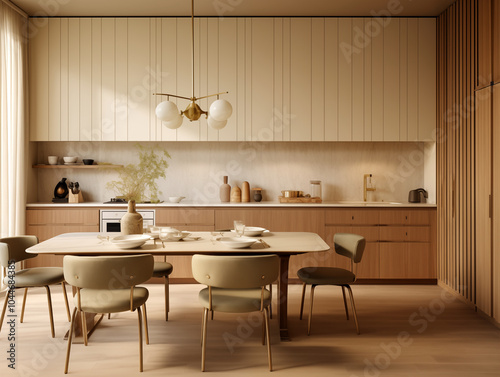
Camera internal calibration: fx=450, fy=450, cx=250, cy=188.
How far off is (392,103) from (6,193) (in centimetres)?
433

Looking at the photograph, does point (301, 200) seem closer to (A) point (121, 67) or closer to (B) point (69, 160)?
(A) point (121, 67)

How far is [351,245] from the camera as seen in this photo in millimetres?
3607

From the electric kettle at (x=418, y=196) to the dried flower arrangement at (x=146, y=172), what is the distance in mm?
2980

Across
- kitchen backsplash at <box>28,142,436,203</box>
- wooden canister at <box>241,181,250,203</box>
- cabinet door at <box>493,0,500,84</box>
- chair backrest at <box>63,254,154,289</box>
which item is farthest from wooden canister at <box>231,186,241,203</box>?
cabinet door at <box>493,0,500,84</box>

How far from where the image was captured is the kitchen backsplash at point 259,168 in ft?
18.3

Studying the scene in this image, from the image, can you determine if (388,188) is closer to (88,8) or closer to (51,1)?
(88,8)

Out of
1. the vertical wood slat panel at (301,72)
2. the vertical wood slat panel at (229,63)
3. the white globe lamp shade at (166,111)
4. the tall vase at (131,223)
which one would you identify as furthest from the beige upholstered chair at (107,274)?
the vertical wood slat panel at (301,72)

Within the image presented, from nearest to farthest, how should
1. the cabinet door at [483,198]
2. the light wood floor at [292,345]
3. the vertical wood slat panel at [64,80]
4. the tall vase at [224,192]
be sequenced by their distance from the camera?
the light wood floor at [292,345] → the cabinet door at [483,198] → the vertical wood slat panel at [64,80] → the tall vase at [224,192]

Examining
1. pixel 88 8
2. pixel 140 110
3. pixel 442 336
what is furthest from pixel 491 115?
pixel 88 8

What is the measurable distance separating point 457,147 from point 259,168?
226 cm

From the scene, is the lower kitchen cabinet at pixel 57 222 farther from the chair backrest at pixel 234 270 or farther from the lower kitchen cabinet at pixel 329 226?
the chair backrest at pixel 234 270

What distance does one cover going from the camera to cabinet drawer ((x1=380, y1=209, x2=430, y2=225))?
4980mm

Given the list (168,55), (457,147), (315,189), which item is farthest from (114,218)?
(457,147)

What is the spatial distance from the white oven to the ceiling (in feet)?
7.32
